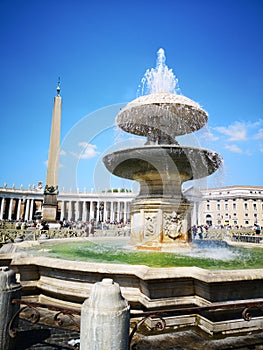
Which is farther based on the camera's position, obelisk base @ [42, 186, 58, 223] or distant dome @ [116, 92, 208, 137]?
obelisk base @ [42, 186, 58, 223]

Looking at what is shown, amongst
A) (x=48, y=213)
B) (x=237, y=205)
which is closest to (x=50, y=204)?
(x=48, y=213)

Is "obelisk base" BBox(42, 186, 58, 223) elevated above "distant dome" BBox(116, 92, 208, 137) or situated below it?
below

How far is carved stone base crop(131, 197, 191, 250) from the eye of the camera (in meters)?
8.51

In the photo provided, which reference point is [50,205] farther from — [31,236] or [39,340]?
[39,340]

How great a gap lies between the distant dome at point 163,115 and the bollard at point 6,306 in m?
7.41

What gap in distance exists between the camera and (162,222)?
852cm

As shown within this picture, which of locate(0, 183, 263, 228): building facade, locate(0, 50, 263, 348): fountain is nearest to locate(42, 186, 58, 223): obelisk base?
locate(0, 50, 263, 348): fountain

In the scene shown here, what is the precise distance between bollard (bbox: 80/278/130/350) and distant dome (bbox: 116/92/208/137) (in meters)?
7.77

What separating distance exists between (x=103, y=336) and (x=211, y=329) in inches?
86.0

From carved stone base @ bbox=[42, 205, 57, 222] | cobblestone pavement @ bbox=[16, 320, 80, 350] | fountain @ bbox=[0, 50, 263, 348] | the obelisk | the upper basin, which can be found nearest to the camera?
cobblestone pavement @ bbox=[16, 320, 80, 350]

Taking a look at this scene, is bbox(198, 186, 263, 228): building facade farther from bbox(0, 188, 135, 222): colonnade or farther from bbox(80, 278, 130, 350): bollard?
bbox(80, 278, 130, 350): bollard

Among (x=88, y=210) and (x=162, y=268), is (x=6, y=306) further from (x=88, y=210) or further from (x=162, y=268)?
(x=88, y=210)

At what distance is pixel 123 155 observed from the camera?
8328mm

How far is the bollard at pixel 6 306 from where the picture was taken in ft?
10.5
